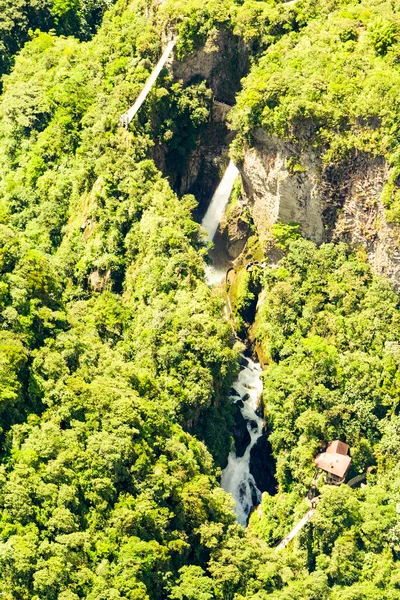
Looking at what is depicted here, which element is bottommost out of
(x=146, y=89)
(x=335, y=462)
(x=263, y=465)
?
(x=263, y=465)

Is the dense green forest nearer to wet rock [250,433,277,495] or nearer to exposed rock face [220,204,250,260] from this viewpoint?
wet rock [250,433,277,495]

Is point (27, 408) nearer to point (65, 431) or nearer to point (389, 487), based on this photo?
point (65, 431)

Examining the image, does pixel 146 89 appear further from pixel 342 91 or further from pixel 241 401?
pixel 241 401

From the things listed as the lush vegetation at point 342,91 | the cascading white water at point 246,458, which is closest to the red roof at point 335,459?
the cascading white water at point 246,458

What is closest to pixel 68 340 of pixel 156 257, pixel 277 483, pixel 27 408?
pixel 27 408

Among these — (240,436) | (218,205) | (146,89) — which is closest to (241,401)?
(240,436)

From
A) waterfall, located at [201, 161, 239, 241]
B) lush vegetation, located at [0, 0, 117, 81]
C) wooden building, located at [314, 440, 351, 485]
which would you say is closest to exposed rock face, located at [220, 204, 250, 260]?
waterfall, located at [201, 161, 239, 241]
